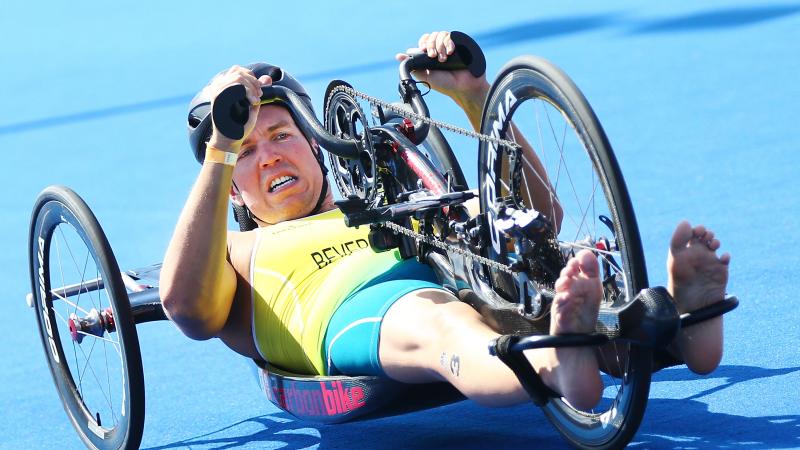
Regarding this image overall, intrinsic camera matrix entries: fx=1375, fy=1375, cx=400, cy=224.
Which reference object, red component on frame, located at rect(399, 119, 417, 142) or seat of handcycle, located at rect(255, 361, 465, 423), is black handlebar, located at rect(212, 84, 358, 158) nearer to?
red component on frame, located at rect(399, 119, 417, 142)

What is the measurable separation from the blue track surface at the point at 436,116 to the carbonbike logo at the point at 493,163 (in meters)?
0.55

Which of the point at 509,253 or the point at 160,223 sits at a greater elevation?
the point at 160,223

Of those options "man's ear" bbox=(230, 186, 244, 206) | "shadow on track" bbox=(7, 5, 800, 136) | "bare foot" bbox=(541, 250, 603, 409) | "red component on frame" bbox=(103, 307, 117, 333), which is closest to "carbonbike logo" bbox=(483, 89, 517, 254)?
"bare foot" bbox=(541, 250, 603, 409)

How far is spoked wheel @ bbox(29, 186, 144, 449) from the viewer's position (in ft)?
11.9

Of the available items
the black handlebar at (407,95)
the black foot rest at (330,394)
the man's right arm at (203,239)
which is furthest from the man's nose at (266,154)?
the black foot rest at (330,394)

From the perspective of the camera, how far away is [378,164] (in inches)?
142

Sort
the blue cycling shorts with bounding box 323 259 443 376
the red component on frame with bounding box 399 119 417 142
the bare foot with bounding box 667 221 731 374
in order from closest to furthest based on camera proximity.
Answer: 1. the bare foot with bounding box 667 221 731 374
2. the blue cycling shorts with bounding box 323 259 443 376
3. the red component on frame with bounding box 399 119 417 142

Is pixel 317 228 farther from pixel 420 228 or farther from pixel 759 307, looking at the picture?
pixel 759 307

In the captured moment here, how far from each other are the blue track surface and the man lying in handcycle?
0.40 meters

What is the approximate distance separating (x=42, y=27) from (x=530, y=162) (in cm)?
1265

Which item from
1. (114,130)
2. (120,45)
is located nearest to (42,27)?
(120,45)

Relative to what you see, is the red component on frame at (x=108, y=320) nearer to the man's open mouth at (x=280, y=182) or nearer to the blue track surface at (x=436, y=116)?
the blue track surface at (x=436, y=116)

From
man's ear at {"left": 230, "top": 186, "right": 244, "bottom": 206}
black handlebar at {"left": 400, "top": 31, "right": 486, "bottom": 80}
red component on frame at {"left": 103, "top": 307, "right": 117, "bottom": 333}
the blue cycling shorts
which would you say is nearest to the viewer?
the blue cycling shorts

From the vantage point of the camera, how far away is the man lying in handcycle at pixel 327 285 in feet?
9.29
